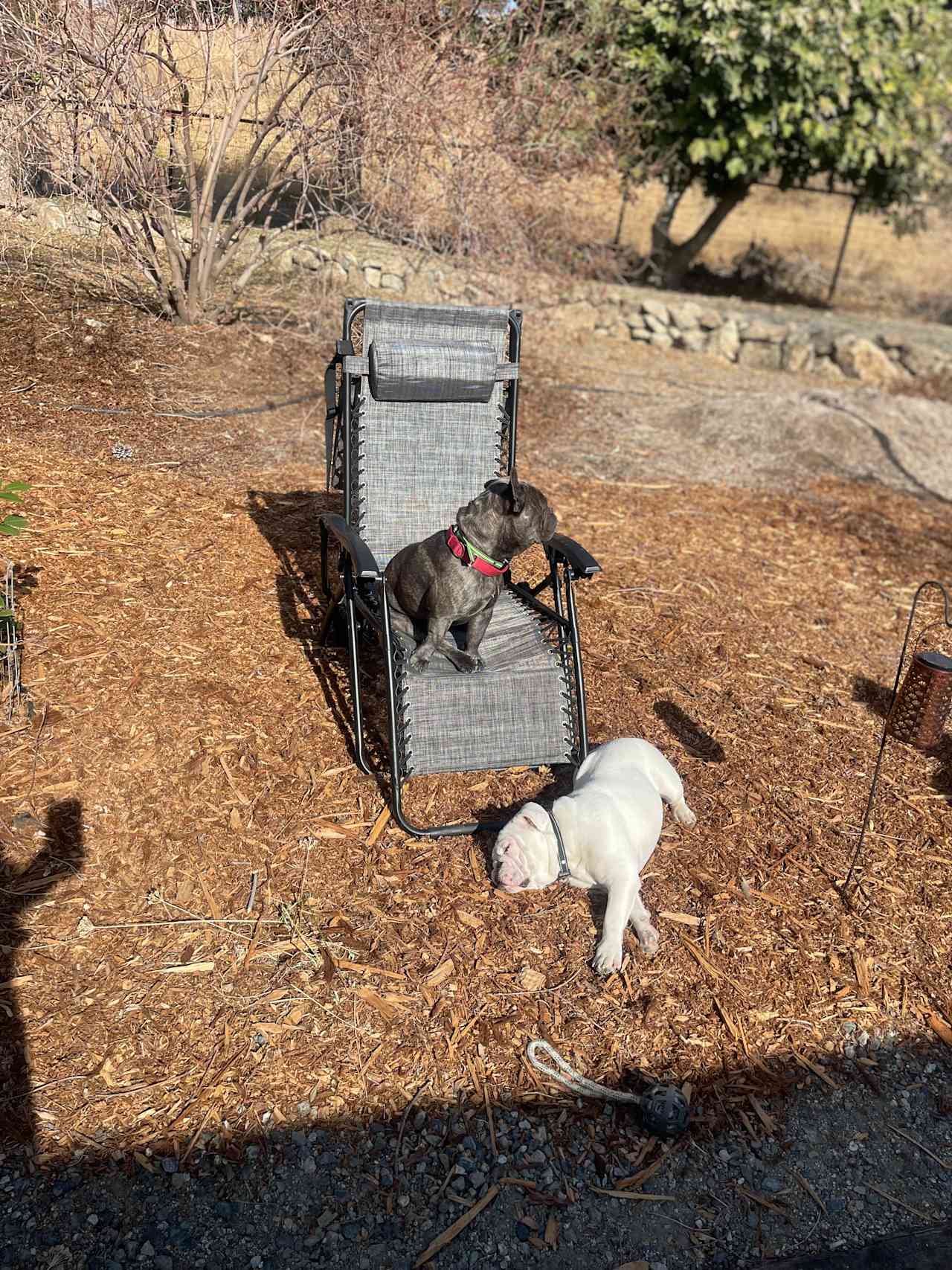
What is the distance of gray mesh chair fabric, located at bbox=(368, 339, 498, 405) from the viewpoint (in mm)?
4367

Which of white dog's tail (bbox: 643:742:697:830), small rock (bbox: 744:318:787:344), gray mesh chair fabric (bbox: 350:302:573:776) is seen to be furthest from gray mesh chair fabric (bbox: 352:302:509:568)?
small rock (bbox: 744:318:787:344)

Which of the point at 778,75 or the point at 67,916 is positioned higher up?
the point at 778,75

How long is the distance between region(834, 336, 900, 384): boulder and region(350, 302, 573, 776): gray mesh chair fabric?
8.52 meters

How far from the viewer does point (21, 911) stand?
10.0ft

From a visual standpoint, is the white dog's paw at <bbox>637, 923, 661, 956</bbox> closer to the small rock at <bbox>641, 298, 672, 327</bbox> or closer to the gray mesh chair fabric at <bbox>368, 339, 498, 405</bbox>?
the gray mesh chair fabric at <bbox>368, 339, 498, 405</bbox>

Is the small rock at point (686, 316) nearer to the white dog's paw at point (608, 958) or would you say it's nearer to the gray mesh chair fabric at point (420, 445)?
the gray mesh chair fabric at point (420, 445)

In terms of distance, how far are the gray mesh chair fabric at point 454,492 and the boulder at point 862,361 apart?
335 inches

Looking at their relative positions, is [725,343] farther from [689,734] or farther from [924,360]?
[689,734]

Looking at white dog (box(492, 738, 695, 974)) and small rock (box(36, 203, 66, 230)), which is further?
small rock (box(36, 203, 66, 230))

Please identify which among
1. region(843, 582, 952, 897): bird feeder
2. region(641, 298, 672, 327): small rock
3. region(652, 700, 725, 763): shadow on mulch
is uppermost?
region(641, 298, 672, 327): small rock

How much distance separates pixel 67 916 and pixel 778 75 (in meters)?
12.4

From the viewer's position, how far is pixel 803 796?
4078 mm

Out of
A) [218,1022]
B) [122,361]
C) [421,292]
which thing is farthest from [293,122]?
[218,1022]

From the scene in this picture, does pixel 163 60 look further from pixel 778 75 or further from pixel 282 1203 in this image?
pixel 778 75
